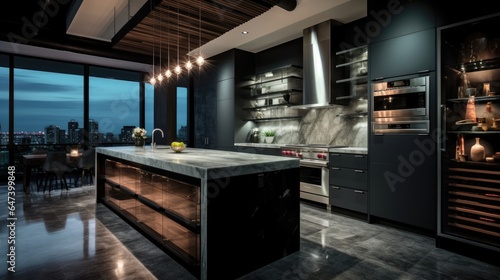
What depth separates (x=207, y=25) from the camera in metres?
4.35

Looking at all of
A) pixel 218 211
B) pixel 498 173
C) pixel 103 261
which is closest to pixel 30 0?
pixel 103 261

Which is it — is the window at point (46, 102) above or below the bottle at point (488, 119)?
above

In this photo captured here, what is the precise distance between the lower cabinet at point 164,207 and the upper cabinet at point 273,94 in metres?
3.18

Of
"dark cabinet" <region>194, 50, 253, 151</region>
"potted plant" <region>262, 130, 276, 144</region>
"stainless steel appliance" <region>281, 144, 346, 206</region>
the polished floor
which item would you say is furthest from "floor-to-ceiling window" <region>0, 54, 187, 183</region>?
"stainless steel appliance" <region>281, 144, 346, 206</region>

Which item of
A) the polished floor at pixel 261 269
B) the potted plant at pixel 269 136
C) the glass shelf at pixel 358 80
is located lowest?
the polished floor at pixel 261 269

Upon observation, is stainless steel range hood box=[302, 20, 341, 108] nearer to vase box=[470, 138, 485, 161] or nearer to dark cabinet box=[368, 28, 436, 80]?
dark cabinet box=[368, 28, 436, 80]

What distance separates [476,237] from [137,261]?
328 centimetres

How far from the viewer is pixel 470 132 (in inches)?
108

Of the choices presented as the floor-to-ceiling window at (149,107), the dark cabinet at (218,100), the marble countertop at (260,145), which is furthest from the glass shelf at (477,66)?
the floor-to-ceiling window at (149,107)

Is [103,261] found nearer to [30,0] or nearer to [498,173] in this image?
[498,173]

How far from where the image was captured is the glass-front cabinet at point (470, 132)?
268 cm

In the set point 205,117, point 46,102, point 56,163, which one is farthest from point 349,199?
point 46,102

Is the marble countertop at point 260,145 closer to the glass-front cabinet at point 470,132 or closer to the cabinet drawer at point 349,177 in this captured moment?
the cabinet drawer at point 349,177

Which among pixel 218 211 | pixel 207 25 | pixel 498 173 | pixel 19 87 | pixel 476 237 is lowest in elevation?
pixel 476 237
